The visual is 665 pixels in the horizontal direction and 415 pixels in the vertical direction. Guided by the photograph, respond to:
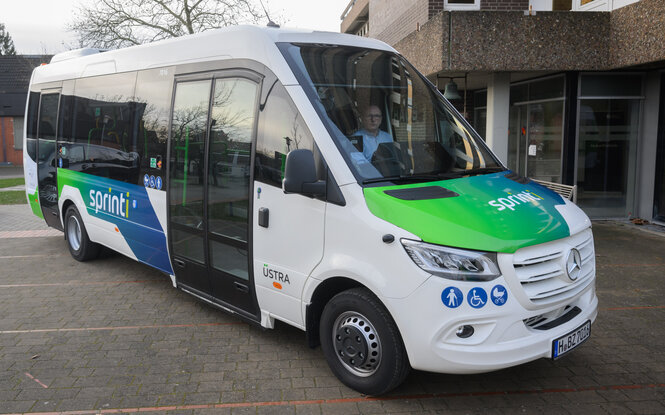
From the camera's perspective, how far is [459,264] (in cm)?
341

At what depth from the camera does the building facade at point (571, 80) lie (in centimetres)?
977

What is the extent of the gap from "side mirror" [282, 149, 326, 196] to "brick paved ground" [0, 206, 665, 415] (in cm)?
149

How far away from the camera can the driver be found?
13.4 ft

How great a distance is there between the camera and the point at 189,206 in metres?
5.36

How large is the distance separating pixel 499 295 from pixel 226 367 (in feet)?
7.62

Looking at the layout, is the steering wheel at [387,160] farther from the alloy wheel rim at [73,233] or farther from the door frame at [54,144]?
the door frame at [54,144]

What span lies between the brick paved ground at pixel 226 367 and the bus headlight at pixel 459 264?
1.06 meters

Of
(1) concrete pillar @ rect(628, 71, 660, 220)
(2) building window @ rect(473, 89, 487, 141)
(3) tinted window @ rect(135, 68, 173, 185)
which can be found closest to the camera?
(3) tinted window @ rect(135, 68, 173, 185)

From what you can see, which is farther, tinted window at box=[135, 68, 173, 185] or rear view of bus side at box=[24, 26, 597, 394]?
tinted window at box=[135, 68, 173, 185]

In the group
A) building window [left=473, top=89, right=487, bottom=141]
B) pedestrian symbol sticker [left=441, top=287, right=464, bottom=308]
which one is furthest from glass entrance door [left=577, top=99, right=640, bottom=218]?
pedestrian symbol sticker [left=441, top=287, right=464, bottom=308]

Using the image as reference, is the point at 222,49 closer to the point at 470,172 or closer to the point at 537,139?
the point at 470,172

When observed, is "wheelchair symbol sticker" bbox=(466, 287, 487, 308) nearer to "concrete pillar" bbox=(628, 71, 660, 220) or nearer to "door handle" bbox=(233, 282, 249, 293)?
"door handle" bbox=(233, 282, 249, 293)

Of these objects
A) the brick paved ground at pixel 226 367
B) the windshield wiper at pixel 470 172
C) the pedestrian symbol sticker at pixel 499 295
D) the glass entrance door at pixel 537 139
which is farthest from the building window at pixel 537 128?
the pedestrian symbol sticker at pixel 499 295

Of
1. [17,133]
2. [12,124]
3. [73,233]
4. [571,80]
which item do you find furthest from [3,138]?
[571,80]
